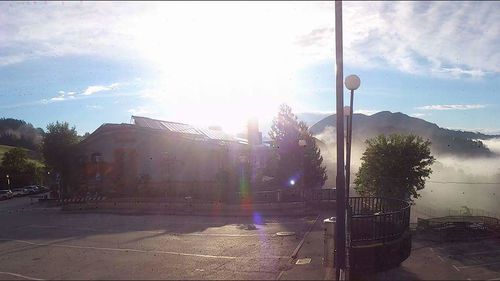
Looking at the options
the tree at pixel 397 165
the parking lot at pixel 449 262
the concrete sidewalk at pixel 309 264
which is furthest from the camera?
the tree at pixel 397 165

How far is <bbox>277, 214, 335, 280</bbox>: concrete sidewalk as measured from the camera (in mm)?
9597

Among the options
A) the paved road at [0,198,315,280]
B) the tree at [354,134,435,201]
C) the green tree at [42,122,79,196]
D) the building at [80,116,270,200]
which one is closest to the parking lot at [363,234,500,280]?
the paved road at [0,198,315,280]

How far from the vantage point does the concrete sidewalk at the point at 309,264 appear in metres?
9.60

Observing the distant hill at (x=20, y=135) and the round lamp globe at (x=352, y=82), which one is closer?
the round lamp globe at (x=352, y=82)

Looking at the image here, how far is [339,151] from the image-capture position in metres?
9.48

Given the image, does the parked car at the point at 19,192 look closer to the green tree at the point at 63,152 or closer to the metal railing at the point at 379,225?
the green tree at the point at 63,152

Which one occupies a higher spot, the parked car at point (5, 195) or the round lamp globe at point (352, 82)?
the round lamp globe at point (352, 82)

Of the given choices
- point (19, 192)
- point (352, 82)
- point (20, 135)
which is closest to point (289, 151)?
point (352, 82)

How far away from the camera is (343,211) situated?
9281mm

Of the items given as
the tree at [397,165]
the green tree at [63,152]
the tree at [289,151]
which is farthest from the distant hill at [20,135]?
the tree at [397,165]

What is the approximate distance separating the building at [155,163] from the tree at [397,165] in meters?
11.8

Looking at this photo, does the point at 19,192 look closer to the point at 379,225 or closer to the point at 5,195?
the point at 5,195

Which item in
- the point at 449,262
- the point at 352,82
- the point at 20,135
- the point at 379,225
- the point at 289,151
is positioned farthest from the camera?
the point at 20,135

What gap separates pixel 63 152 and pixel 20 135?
107177 mm
